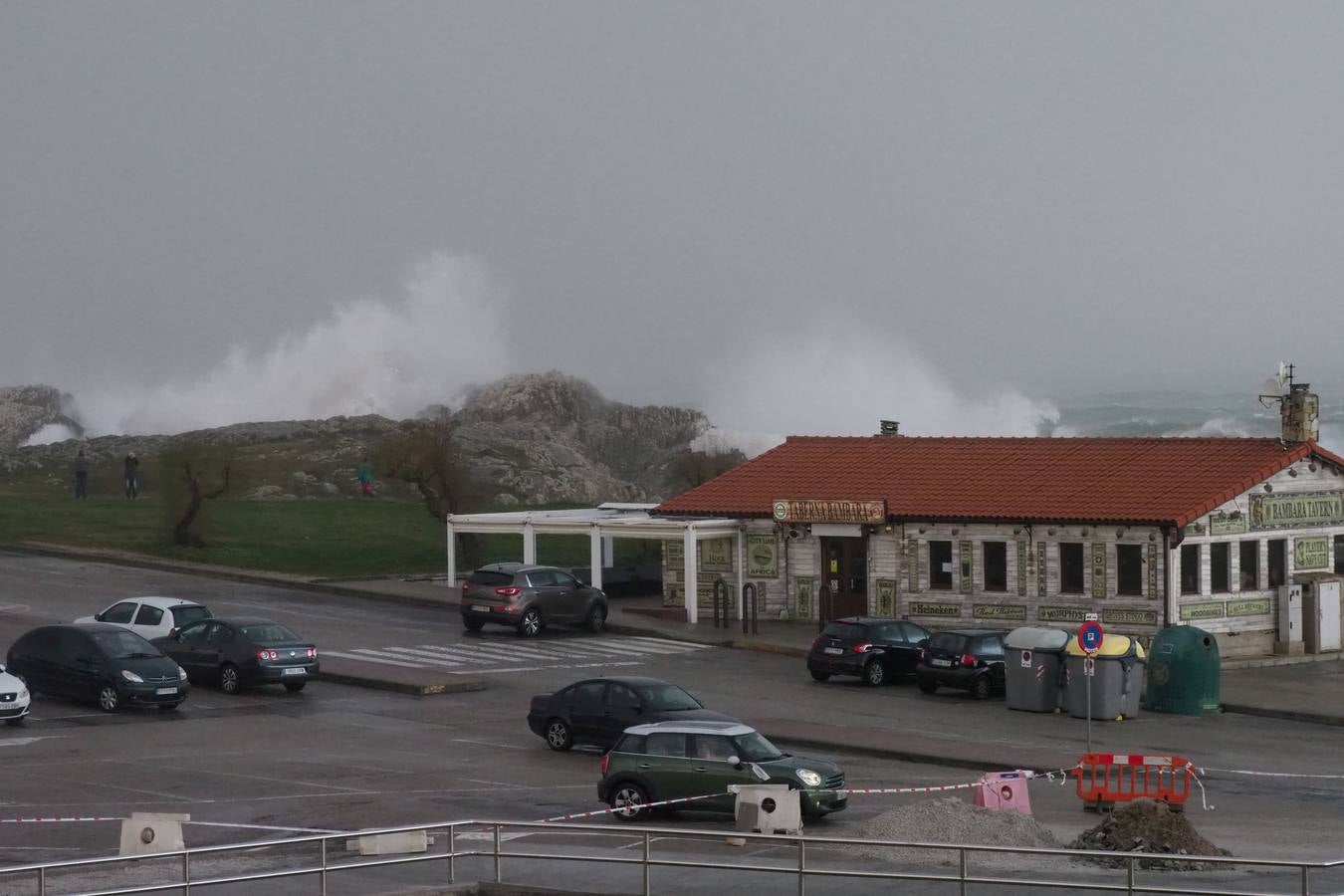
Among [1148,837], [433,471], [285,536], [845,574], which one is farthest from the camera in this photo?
[285,536]

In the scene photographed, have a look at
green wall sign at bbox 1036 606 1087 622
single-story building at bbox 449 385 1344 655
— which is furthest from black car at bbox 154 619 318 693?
green wall sign at bbox 1036 606 1087 622

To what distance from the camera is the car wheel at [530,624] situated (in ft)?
139

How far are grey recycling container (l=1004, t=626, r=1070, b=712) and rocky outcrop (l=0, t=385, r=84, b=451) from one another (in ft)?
343

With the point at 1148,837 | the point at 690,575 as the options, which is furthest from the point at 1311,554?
the point at 1148,837

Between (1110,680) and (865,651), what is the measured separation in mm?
5050

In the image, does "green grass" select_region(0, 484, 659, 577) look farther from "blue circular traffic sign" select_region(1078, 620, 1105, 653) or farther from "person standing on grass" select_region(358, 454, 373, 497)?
"blue circular traffic sign" select_region(1078, 620, 1105, 653)

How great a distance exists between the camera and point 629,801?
22328 mm

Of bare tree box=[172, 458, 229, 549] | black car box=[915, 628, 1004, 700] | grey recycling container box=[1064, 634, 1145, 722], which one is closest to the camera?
grey recycling container box=[1064, 634, 1145, 722]

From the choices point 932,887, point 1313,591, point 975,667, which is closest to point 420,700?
point 975,667

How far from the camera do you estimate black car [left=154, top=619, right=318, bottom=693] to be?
33.4 m

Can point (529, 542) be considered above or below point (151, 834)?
above

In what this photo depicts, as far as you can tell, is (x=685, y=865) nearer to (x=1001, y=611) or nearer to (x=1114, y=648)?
(x=1114, y=648)

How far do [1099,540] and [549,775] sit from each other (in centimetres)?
1842

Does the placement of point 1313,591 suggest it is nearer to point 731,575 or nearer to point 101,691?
point 731,575
